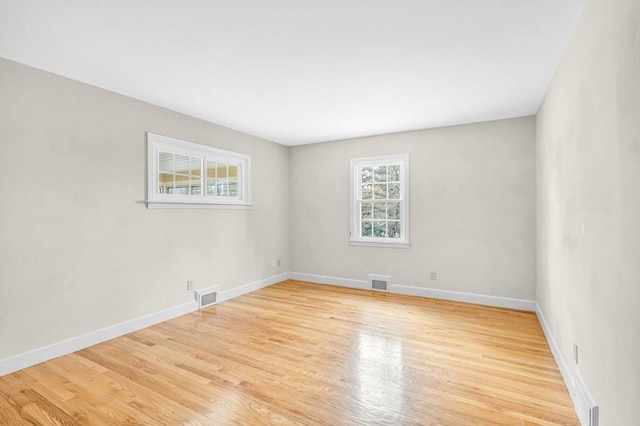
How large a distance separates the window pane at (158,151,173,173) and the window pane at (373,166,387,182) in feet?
9.99

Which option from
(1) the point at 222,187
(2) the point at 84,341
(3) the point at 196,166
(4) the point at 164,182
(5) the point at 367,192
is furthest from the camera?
(5) the point at 367,192

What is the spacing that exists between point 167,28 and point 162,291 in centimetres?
282

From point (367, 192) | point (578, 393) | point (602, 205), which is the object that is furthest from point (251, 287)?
point (602, 205)

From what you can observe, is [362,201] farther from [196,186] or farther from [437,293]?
[196,186]

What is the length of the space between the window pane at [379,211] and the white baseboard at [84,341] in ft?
10.1

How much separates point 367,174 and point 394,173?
1.52 feet

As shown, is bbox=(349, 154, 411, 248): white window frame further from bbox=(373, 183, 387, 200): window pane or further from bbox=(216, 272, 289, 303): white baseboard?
bbox=(216, 272, 289, 303): white baseboard

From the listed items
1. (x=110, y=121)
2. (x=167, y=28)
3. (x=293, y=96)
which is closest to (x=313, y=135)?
(x=293, y=96)

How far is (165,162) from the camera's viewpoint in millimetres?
3846

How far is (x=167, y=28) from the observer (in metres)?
2.14

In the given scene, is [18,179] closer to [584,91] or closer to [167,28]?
[167,28]

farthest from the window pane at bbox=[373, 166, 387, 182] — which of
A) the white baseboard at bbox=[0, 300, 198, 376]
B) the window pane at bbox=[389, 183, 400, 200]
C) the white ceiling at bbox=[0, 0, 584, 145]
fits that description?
the white baseboard at bbox=[0, 300, 198, 376]

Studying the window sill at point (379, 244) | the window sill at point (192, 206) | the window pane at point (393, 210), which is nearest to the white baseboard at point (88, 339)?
the window sill at point (192, 206)

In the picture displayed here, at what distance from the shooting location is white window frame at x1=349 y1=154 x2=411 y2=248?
4863 millimetres
